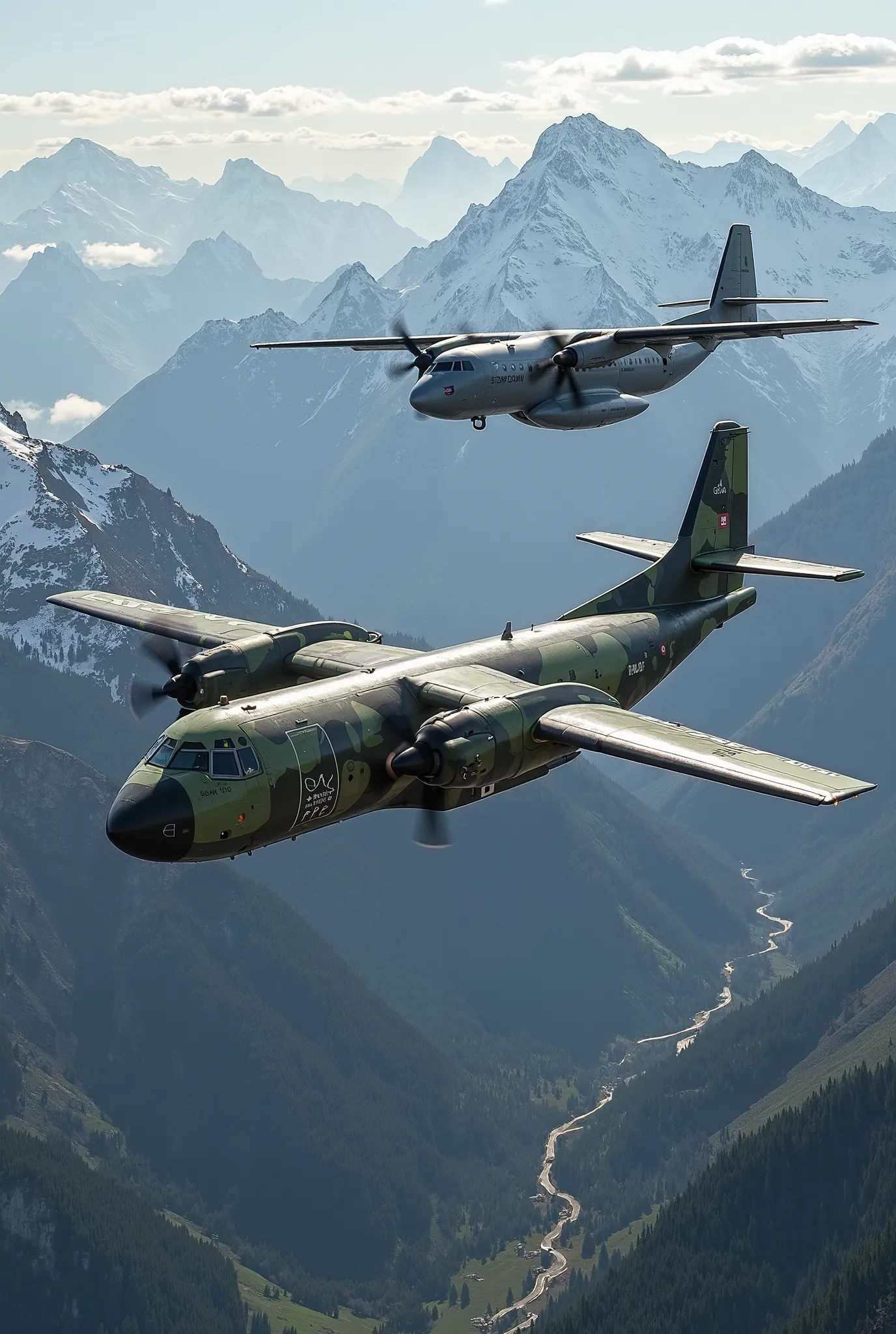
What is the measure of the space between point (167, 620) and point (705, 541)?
2424cm

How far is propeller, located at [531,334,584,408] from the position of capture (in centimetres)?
6644

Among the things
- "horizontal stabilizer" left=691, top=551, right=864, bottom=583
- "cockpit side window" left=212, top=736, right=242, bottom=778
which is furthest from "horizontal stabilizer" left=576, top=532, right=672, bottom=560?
"cockpit side window" left=212, top=736, right=242, bottom=778

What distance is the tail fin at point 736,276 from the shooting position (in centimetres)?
8825

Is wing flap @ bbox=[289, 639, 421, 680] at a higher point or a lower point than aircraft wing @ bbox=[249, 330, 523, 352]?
lower

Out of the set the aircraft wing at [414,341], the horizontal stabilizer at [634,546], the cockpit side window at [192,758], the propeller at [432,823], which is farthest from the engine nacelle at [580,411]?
the cockpit side window at [192,758]

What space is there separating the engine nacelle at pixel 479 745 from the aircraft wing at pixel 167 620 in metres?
13.3

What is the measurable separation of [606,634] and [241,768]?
2023cm

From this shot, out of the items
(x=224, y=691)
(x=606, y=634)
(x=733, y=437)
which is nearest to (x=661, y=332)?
(x=733, y=437)

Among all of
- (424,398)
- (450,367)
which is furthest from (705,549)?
(424,398)

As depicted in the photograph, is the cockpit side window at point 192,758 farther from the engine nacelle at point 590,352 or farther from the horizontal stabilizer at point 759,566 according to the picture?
the engine nacelle at point 590,352

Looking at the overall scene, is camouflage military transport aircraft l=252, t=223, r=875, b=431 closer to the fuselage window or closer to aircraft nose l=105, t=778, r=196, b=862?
the fuselage window

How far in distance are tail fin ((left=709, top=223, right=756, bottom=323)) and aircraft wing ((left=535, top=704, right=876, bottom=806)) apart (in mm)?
45563

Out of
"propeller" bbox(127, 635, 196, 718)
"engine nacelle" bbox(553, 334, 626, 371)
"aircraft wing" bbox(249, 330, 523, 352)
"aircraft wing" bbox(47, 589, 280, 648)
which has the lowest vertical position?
"propeller" bbox(127, 635, 196, 718)

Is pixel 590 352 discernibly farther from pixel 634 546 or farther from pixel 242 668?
pixel 242 668
